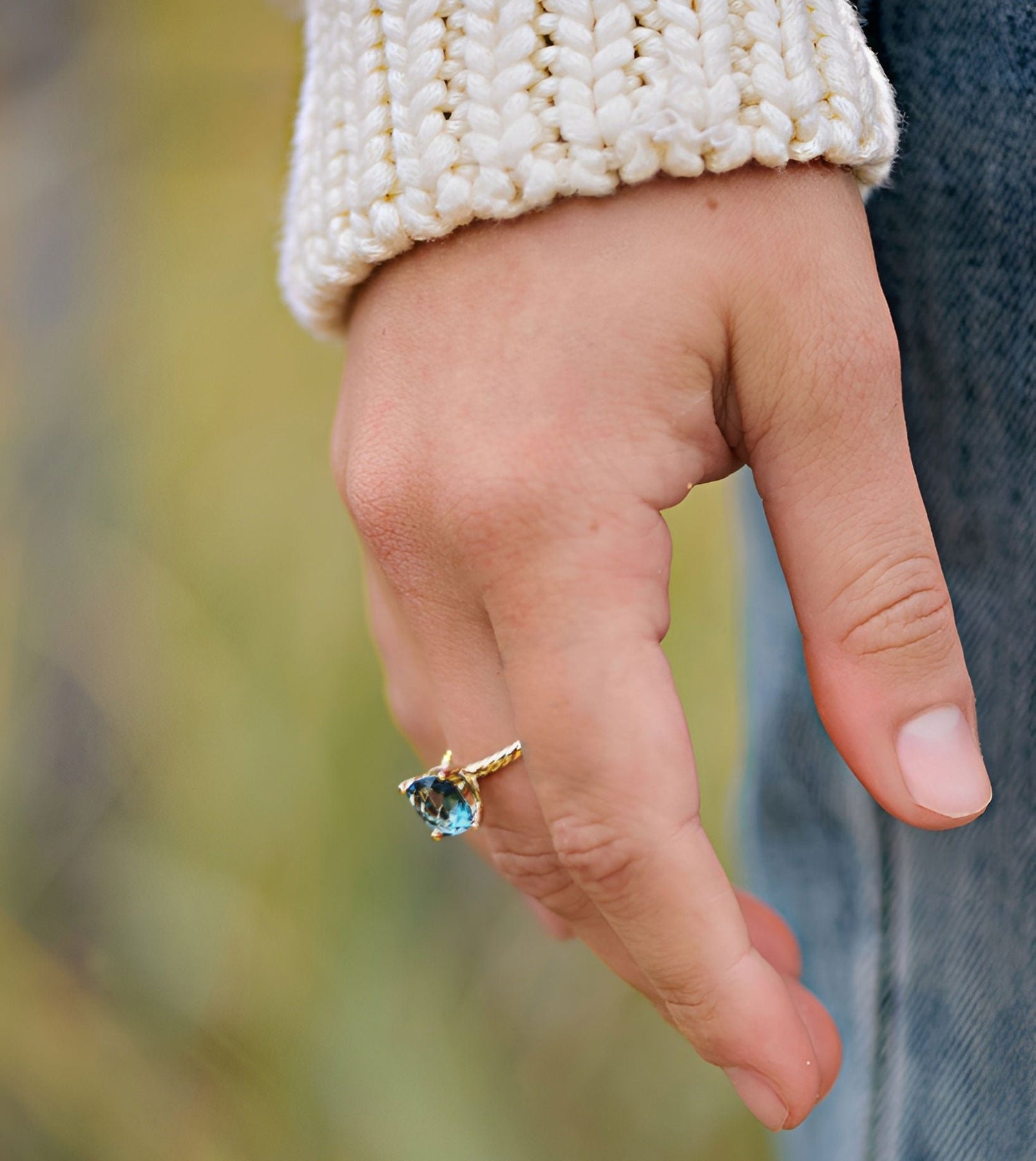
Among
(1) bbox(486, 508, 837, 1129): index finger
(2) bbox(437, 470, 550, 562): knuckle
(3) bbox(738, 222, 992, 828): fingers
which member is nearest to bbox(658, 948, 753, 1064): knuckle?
(1) bbox(486, 508, 837, 1129): index finger

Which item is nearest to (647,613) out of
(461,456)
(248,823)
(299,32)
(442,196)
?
(461,456)

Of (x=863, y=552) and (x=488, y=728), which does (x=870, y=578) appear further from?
(x=488, y=728)

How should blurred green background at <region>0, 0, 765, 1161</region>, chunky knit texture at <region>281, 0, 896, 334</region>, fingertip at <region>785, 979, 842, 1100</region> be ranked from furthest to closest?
blurred green background at <region>0, 0, 765, 1161</region> → fingertip at <region>785, 979, 842, 1100</region> → chunky knit texture at <region>281, 0, 896, 334</region>

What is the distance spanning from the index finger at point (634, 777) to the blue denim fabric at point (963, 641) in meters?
0.26

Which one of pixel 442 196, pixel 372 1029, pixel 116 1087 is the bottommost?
pixel 372 1029

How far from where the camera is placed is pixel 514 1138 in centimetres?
155

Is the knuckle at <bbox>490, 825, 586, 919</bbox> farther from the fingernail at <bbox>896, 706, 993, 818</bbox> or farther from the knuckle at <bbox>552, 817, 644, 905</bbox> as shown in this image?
the fingernail at <bbox>896, 706, 993, 818</bbox>

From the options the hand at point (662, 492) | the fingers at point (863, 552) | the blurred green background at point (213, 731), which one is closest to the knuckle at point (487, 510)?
the hand at point (662, 492)

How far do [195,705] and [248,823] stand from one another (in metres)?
0.23

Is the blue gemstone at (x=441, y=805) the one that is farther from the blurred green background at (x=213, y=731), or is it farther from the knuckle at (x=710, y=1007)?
the blurred green background at (x=213, y=731)

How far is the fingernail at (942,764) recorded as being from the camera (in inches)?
19.9

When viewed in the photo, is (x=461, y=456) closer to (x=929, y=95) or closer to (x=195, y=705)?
(x=929, y=95)

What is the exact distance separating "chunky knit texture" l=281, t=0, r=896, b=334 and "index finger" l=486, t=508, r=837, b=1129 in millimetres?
176

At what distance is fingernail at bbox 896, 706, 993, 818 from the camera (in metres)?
0.51
